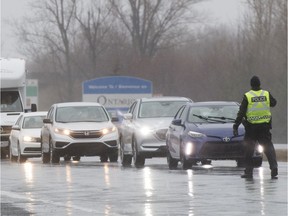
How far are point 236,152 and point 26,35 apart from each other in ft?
237

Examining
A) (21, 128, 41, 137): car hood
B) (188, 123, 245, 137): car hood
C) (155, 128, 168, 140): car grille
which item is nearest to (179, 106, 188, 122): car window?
(188, 123, 245, 137): car hood

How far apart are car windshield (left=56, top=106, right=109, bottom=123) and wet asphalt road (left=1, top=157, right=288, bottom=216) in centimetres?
643

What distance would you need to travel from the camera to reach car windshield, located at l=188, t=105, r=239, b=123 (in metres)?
26.5

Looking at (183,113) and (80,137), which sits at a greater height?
(183,113)

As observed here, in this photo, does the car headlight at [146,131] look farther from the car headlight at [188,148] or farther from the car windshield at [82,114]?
the car windshield at [82,114]

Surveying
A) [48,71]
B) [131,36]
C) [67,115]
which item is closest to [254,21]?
[67,115]

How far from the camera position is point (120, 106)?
61.0 metres

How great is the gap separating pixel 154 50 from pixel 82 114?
55086 mm

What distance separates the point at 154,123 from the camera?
29.8 metres

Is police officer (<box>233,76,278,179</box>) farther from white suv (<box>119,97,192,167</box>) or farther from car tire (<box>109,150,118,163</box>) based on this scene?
car tire (<box>109,150,118,163</box>)

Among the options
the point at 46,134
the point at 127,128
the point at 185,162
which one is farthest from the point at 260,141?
the point at 46,134

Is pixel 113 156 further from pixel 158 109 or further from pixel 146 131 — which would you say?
pixel 146 131

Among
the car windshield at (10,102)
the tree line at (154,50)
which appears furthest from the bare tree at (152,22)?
the car windshield at (10,102)

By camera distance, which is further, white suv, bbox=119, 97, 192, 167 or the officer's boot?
white suv, bbox=119, 97, 192, 167
